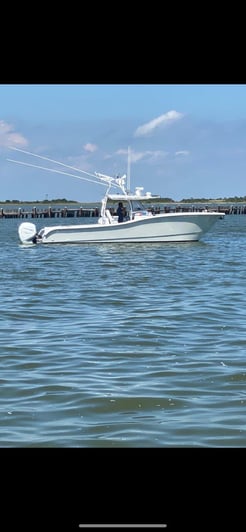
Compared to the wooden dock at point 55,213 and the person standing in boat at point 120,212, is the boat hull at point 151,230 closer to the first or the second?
the person standing in boat at point 120,212

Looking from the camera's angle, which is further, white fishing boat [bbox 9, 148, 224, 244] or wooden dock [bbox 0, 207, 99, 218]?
wooden dock [bbox 0, 207, 99, 218]

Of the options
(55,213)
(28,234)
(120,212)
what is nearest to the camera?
(120,212)

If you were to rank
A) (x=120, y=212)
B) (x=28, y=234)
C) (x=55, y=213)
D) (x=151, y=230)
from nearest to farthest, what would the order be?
(x=120, y=212), (x=151, y=230), (x=28, y=234), (x=55, y=213)

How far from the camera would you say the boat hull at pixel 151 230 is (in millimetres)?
28297

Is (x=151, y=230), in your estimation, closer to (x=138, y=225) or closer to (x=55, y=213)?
(x=138, y=225)

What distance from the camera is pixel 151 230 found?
28531 mm

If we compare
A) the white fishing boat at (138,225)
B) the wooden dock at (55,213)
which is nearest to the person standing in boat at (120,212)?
the white fishing boat at (138,225)

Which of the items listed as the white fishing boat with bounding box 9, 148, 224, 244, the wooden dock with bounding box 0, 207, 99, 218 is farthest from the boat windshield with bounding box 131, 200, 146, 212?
the wooden dock with bounding box 0, 207, 99, 218

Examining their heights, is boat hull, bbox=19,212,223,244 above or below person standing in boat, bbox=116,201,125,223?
below

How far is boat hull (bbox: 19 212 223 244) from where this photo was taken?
1114 inches

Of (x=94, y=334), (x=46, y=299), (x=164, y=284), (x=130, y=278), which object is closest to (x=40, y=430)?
(x=94, y=334)

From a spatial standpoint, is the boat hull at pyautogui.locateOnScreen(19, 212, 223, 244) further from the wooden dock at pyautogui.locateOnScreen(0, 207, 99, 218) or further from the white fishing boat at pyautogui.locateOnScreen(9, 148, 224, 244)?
the wooden dock at pyautogui.locateOnScreen(0, 207, 99, 218)

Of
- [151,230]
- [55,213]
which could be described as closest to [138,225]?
[151,230]
